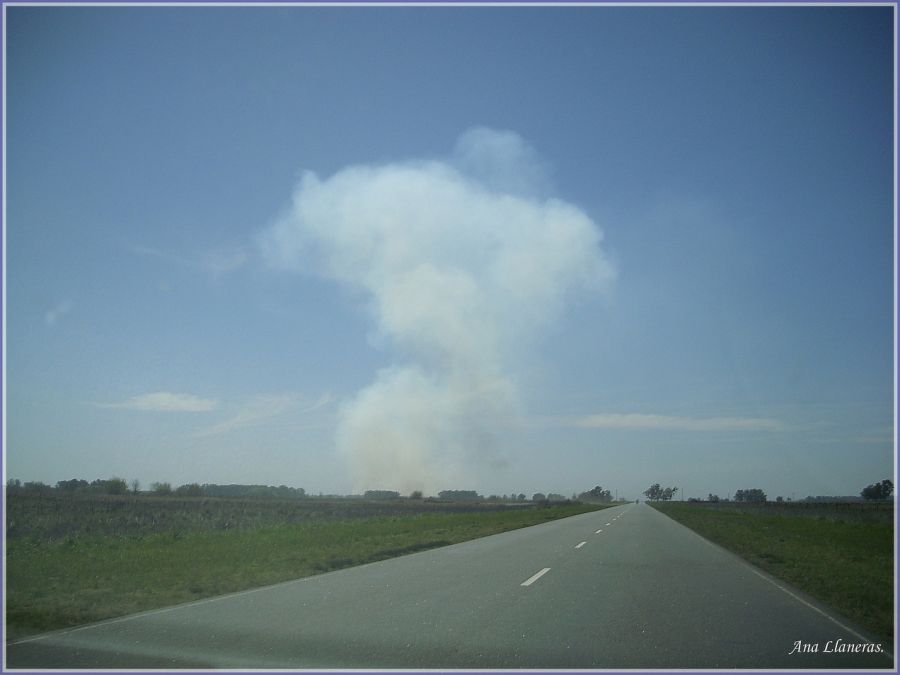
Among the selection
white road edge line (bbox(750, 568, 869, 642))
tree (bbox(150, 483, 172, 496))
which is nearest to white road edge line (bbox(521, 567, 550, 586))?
white road edge line (bbox(750, 568, 869, 642))

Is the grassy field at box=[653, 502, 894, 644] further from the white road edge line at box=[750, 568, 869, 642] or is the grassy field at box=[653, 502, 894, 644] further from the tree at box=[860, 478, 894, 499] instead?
the tree at box=[860, 478, 894, 499]

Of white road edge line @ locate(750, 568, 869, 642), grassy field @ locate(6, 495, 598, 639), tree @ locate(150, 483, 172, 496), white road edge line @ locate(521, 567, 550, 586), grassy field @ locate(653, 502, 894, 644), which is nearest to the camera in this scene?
white road edge line @ locate(750, 568, 869, 642)

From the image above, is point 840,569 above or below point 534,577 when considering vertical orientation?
below

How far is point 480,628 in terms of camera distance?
8.63m

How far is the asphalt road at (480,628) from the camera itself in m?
7.15

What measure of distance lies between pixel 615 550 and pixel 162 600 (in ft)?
46.5

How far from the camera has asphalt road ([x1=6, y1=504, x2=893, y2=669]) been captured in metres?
7.15

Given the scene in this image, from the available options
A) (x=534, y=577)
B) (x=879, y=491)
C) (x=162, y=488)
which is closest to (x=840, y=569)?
(x=534, y=577)

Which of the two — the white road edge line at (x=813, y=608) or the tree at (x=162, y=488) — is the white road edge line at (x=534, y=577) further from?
the tree at (x=162, y=488)

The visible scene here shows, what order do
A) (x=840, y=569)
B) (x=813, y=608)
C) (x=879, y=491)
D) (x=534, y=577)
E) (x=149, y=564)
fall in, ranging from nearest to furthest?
(x=813, y=608)
(x=534, y=577)
(x=840, y=569)
(x=149, y=564)
(x=879, y=491)

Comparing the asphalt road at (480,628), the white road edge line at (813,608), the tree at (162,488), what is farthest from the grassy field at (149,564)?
the tree at (162,488)

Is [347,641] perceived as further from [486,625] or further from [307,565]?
[307,565]

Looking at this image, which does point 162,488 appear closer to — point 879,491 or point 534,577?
point 534,577

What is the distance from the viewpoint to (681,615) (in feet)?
31.4
